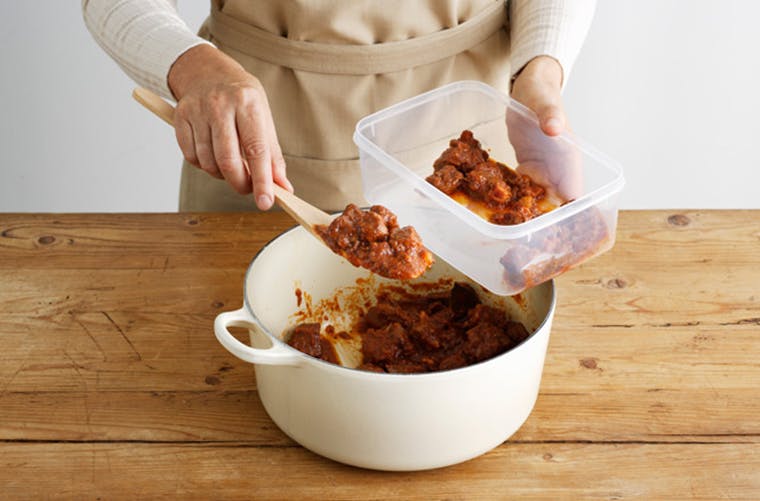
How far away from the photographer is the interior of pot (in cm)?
112

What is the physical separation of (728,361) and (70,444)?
0.79m

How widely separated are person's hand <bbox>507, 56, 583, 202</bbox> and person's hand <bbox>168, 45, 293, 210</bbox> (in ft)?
1.01

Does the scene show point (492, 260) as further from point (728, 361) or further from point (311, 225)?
point (728, 361)

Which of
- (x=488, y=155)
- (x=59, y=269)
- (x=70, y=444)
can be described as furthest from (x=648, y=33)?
(x=70, y=444)

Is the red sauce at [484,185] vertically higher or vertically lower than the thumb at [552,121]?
lower

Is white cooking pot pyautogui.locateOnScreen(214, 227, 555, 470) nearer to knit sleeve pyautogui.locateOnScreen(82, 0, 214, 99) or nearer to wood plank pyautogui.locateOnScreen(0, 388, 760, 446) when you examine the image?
wood plank pyautogui.locateOnScreen(0, 388, 760, 446)

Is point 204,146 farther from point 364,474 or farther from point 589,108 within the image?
A: point 589,108

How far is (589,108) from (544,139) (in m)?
1.26

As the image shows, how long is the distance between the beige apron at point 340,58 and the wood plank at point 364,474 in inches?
22.6

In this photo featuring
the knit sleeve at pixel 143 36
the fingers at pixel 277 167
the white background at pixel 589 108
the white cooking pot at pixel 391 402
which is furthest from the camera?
the white background at pixel 589 108

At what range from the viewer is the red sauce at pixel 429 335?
3.63 feet

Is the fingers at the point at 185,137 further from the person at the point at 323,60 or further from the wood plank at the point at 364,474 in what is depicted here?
the wood plank at the point at 364,474

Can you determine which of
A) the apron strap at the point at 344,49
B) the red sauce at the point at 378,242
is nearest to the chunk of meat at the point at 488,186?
the red sauce at the point at 378,242

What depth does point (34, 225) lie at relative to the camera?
1.42 metres
